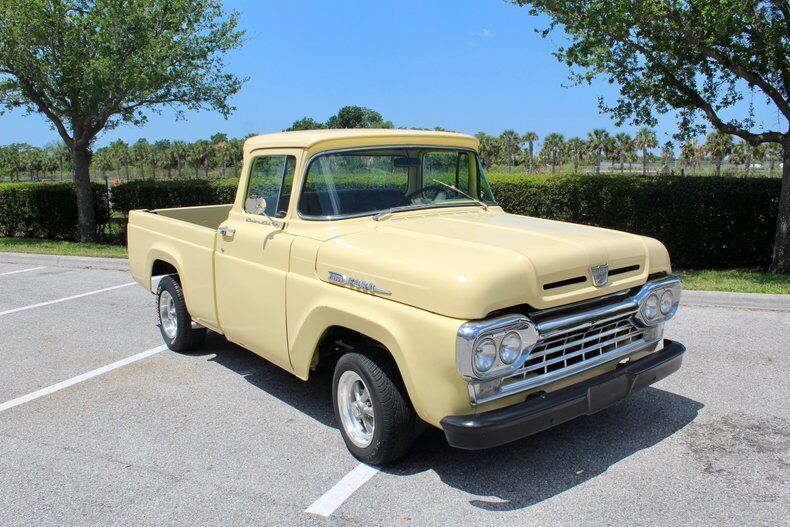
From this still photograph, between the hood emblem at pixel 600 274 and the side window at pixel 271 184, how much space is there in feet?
7.07

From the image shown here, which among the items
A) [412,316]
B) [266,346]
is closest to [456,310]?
[412,316]

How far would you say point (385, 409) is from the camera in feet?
11.7

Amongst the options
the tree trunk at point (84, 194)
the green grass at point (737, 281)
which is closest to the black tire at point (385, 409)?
the green grass at point (737, 281)

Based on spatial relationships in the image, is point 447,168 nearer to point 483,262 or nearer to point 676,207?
point 483,262

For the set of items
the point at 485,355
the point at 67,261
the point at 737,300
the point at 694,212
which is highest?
the point at 694,212

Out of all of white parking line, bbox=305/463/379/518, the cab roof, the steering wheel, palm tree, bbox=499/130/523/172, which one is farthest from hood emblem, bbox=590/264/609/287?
palm tree, bbox=499/130/523/172

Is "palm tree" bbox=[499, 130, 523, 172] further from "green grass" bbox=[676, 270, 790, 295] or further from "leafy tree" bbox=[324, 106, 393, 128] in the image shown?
"green grass" bbox=[676, 270, 790, 295]

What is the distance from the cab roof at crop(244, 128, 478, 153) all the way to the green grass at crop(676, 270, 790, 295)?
15.4ft

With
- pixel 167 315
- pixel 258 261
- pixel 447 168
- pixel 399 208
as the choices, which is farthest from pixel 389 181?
pixel 167 315

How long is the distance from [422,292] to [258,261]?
171 centimetres

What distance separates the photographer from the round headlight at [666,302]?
13.2ft

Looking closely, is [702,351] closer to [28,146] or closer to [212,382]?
[212,382]

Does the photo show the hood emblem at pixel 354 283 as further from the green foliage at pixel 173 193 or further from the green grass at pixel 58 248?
the green foliage at pixel 173 193

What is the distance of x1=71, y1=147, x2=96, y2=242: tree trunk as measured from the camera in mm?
14500
